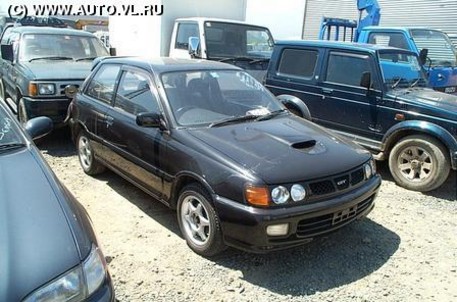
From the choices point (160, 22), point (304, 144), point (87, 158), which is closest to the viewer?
point (304, 144)

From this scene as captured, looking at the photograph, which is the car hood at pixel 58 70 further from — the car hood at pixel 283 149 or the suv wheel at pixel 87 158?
the car hood at pixel 283 149

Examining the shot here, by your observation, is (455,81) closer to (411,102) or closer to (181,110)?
(411,102)

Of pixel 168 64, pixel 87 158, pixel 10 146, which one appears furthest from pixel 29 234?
pixel 87 158

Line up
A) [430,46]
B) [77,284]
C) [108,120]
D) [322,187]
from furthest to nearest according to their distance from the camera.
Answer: [430,46] < [108,120] < [322,187] < [77,284]

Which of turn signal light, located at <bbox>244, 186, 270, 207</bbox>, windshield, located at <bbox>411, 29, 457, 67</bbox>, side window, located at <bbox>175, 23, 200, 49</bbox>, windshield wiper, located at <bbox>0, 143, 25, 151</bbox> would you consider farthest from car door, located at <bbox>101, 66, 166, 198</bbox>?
windshield, located at <bbox>411, 29, 457, 67</bbox>

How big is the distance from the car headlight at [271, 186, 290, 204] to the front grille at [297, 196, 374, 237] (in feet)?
0.70

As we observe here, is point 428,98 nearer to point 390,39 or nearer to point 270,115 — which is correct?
point 270,115

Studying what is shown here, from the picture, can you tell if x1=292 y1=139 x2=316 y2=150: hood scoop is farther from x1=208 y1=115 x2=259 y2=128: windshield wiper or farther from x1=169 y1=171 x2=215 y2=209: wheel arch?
x1=169 y1=171 x2=215 y2=209: wheel arch

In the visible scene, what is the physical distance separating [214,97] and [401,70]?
3332 millimetres

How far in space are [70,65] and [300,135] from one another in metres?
4.79

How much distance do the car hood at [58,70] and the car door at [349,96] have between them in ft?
12.1

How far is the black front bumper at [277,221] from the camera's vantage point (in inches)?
119

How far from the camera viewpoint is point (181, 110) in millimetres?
3859

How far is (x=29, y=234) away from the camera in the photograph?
197 cm
